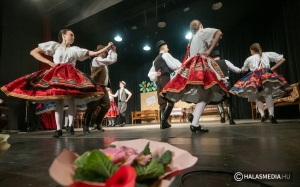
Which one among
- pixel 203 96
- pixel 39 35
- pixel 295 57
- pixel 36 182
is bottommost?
pixel 36 182

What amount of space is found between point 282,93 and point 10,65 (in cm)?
561

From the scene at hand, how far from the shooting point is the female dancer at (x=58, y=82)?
185 centimetres

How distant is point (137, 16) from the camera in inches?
226

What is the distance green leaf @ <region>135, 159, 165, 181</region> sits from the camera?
255 mm

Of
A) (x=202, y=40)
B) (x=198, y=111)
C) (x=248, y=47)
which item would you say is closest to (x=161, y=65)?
(x=202, y=40)

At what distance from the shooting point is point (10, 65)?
4.55m

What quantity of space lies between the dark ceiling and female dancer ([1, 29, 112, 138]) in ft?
10.8

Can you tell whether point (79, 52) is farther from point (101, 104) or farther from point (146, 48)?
point (146, 48)

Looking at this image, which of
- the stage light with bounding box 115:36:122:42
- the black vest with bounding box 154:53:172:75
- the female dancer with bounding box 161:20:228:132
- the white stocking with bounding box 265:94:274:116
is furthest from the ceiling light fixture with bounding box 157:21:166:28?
the female dancer with bounding box 161:20:228:132

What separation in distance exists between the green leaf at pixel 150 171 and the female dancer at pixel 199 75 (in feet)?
4.75

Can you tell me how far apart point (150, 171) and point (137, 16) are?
6006 millimetres

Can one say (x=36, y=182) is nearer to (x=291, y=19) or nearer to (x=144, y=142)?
(x=144, y=142)

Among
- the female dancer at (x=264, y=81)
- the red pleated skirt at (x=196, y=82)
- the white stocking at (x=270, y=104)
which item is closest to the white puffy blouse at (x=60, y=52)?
the red pleated skirt at (x=196, y=82)

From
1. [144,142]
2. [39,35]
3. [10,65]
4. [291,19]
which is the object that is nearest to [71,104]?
[144,142]
